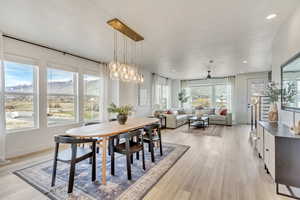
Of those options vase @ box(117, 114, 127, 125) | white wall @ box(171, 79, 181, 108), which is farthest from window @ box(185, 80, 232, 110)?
vase @ box(117, 114, 127, 125)

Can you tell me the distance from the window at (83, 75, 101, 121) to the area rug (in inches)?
79.0

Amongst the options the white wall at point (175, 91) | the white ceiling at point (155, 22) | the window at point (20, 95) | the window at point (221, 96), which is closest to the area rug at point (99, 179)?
the window at point (20, 95)

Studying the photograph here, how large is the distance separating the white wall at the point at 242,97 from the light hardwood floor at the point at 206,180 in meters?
4.79

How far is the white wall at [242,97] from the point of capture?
7273mm

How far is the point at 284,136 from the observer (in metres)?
1.76

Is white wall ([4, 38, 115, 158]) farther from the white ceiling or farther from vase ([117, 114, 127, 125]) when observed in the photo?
vase ([117, 114, 127, 125])

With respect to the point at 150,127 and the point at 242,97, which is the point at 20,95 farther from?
the point at 242,97

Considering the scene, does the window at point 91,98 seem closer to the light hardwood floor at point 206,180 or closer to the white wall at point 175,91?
the light hardwood floor at point 206,180

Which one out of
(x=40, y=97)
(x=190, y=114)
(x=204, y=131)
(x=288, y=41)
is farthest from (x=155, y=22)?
(x=190, y=114)

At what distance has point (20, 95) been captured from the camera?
10.7ft

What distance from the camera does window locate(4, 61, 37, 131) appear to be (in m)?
3.08

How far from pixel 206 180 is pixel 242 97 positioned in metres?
6.68

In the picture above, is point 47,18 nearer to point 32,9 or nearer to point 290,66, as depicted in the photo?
point 32,9

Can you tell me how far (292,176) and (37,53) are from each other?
17.1 ft
